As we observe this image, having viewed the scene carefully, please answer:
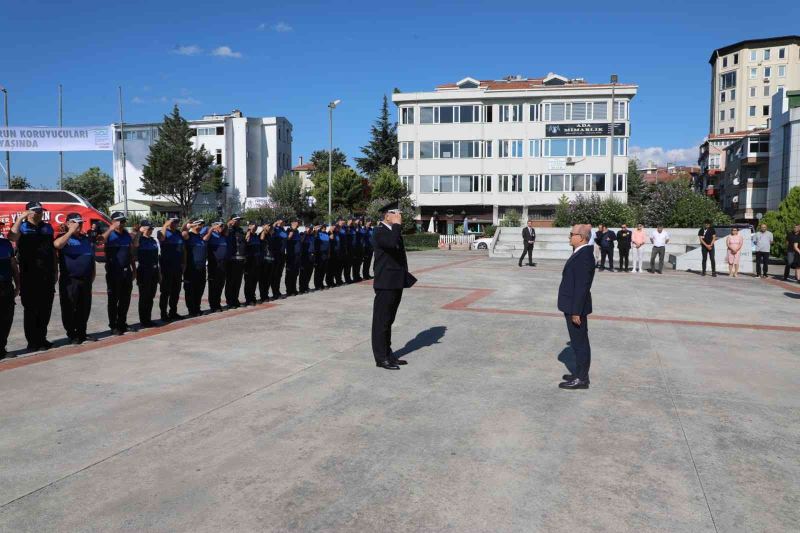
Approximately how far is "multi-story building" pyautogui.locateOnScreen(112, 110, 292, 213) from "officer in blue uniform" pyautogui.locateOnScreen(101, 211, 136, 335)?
54899mm

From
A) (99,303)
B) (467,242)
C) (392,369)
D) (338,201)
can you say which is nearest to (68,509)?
(392,369)

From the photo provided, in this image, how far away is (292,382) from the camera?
20.7 ft

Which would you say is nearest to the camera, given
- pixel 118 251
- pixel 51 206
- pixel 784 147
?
pixel 118 251

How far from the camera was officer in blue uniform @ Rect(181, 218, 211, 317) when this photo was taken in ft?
34.6

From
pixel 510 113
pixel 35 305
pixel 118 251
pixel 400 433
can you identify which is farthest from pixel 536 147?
pixel 400 433

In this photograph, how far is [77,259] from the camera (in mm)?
8281

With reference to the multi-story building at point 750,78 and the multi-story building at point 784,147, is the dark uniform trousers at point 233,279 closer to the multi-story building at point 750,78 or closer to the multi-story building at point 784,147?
the multi-story building at point 784,147

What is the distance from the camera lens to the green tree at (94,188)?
72375mm

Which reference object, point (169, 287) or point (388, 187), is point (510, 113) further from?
point (169, 287)

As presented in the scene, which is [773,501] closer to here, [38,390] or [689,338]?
[689,338]

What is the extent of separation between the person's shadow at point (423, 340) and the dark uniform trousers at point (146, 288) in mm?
4330

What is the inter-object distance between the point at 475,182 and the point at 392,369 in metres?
49.4

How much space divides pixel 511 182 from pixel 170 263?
47166mm

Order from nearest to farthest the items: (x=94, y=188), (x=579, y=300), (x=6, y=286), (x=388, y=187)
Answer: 1. (x=579, y=300)
2. (x=6, y=286)
3. (x=388, y=187)
4. (x=94, y=188)
